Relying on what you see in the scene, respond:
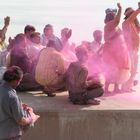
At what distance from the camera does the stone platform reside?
8.90 m

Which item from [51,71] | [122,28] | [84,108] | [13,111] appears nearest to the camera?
[13,111]

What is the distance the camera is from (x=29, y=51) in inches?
432

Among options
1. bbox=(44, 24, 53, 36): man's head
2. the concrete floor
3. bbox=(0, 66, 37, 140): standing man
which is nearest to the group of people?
the concrete floor

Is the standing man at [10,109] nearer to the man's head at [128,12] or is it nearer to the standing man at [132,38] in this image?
the standing man at [132,38]

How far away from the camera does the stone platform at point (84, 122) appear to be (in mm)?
8898

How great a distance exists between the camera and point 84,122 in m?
8.95

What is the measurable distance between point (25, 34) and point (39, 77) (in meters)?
1.07

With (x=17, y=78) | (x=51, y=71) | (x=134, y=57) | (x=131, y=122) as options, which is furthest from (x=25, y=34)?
(x=17, y=78)

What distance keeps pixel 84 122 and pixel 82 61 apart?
3.14 feet

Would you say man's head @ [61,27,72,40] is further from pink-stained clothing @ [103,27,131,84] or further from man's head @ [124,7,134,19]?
pink-stained clothing @ [103,27,131,84]

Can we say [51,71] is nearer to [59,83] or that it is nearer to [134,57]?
[59,83]

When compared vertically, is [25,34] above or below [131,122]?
above

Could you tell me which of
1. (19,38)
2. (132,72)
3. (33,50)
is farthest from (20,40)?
(132,72)

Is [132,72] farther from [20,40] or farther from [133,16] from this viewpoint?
[20,40]
